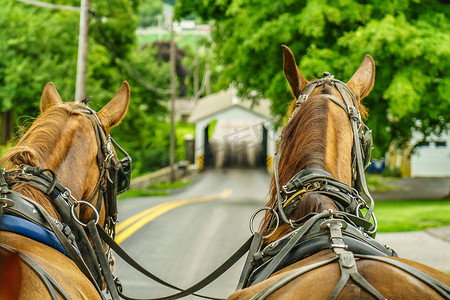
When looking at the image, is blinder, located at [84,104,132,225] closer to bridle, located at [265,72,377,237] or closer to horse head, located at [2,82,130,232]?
horse head, located at [2,82,130,232]

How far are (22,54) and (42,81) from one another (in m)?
1.36

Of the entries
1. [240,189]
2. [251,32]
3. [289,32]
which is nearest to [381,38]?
[289,32]

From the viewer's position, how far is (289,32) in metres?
15.7

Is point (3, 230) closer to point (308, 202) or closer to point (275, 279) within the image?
point (275, 279)

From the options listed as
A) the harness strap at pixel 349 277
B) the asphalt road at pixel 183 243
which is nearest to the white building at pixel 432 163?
the asphalt road at pixel 183 243

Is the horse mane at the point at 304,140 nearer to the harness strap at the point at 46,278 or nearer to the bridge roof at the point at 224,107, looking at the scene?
the harness strap at the point at 46,278

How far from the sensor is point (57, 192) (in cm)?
331

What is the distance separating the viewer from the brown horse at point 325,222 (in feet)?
7.72

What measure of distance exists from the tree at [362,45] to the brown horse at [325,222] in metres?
10.9

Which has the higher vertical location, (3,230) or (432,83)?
(432,83)

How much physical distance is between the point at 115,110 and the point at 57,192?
36.1 inches

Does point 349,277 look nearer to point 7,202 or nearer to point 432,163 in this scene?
point 7,202

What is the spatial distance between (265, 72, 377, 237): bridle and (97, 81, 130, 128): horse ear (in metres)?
1.18

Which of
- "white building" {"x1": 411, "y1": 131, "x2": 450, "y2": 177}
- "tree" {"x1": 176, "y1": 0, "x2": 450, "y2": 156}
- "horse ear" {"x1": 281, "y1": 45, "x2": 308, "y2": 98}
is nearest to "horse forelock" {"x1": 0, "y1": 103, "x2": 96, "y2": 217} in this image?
"horse ear" {"x1": 281, "y1": 45, "x2": 308, "y2": 98}
